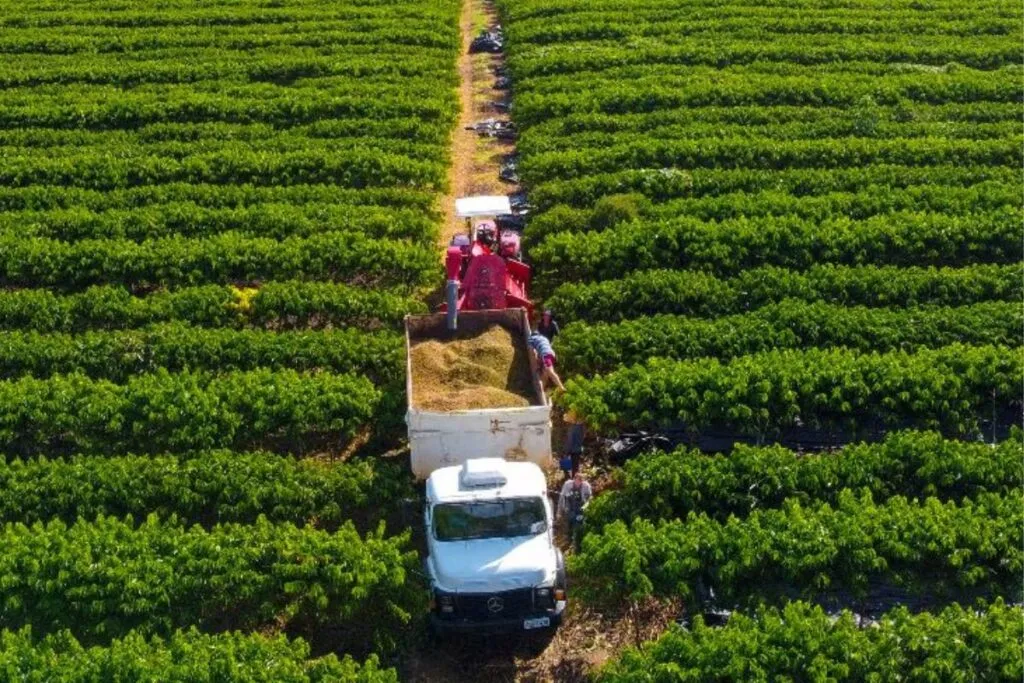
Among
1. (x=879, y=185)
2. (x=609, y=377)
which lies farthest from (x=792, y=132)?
(x=609, y=377)

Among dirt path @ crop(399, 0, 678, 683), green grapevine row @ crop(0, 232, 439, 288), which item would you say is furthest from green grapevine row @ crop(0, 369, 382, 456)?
green grapevine row @ crop(0, 232, 439, 288)

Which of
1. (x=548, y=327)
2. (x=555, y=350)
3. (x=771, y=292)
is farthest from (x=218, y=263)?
(x=771, y=292)

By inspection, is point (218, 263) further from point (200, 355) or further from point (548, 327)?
point (548, 327)

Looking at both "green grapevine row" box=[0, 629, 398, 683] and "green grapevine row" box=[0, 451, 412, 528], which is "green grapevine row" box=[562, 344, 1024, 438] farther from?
"green grapevine row" box=[0, 629, 398, 683]

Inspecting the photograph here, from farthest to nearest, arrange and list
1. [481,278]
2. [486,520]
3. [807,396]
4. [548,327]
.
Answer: [548,327] < [481,278] < [807,396] < [486,520]

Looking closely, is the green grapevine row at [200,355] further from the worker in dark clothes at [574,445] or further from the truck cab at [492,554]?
the truck cab at [492,554]

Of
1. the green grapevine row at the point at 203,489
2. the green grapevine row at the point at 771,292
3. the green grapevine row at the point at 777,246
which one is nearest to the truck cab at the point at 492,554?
the green grapevine row at the point at 203,489
